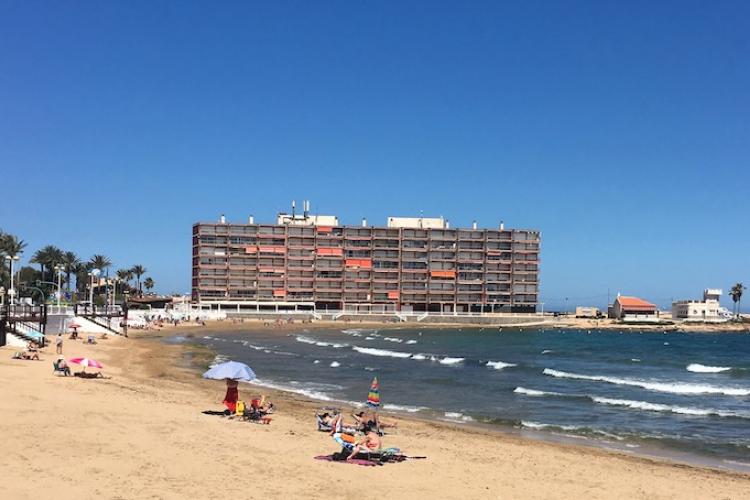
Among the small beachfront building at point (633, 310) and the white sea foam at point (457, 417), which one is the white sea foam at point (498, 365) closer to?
the white sea foam at point (457, 417)

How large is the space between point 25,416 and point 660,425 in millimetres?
22210

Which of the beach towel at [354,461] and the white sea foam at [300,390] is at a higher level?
the beach towel at [354,461]

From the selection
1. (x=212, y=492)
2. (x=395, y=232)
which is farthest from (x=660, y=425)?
(x=395, y=232)

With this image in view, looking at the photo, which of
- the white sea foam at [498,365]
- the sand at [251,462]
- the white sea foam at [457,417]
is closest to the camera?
the sand at [251,462]

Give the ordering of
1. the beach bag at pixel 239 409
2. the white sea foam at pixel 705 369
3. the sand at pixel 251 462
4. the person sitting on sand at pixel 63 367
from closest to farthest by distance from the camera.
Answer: the sand at pixel 251 462 → the beach bag at pixel 239 409 → the person sitting on sand at pixel 63 367 → the white sea foam at pixel 705 369

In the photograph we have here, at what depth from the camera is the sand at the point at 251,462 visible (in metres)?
12.9

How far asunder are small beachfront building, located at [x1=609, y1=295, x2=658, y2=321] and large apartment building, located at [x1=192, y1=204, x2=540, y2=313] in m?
30.7

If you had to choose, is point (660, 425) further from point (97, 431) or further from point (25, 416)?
point (25, 416)

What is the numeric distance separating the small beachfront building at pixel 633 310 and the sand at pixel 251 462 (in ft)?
544

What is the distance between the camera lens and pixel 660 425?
1037 inches

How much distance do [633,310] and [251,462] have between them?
590ft

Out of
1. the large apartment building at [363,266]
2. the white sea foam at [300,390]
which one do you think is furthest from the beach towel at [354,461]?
the large apartment building at [363,266]

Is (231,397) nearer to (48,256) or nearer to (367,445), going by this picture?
(367,445)

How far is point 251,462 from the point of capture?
50.4 feet
